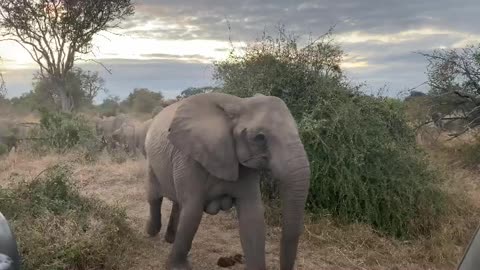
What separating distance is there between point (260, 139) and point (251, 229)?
0.89 m

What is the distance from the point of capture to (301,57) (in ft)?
30.5

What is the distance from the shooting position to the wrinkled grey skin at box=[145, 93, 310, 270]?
197 inches

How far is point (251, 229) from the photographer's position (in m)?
5.43

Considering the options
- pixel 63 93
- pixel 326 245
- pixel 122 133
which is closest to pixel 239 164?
pixel 326 245

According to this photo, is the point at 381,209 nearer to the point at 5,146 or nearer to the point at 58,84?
the point at 5,146

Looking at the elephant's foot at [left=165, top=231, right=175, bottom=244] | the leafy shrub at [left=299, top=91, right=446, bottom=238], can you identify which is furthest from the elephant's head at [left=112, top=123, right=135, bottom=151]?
the elephant's foot at [left=165, top=231, right=175, bottom=244]

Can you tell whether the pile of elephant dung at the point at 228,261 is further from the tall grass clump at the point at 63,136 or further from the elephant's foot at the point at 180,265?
the tall grass clump at the point at 63,136

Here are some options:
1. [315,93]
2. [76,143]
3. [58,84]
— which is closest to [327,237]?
[315,93]

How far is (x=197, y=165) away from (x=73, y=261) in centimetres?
155

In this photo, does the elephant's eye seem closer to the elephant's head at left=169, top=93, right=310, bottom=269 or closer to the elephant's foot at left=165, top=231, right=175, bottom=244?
the elephant's head at left=169, top=93, right=310, bottom=269

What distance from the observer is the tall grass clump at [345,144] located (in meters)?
8.23

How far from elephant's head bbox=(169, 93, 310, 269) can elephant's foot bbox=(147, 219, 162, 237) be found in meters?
2.06

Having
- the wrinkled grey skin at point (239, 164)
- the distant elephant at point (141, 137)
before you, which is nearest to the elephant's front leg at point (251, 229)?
the wrinkled grey skin at point (239, 164)

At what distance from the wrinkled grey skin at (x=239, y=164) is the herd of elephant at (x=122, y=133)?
818 centimetres
